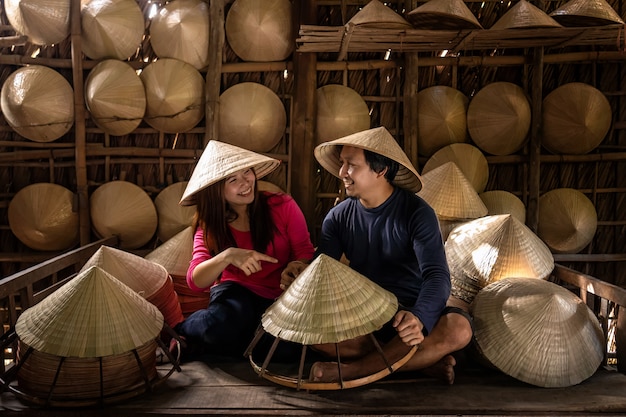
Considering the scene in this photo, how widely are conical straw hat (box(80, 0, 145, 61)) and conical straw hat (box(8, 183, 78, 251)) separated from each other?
1.10 m

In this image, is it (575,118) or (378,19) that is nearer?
(378,19)

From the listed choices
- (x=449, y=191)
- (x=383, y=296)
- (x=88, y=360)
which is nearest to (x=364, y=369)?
(x=383, y=296)

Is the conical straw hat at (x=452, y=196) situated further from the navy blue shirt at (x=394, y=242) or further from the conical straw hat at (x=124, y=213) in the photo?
the conical straw hat at (x=124, y=213)

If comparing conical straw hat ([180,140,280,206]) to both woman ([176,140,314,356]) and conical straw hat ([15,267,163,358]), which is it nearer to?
woman ([176,140,314,356])

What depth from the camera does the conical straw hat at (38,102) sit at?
13.2 feet

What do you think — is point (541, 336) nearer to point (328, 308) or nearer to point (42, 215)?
point (328, 308)

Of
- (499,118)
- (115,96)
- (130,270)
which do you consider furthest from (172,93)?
(499,118)

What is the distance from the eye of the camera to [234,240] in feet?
9.58

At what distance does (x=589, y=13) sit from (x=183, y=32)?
282 centimetres

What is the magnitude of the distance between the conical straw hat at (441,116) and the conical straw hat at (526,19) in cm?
72

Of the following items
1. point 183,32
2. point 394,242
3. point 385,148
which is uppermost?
point 183,32

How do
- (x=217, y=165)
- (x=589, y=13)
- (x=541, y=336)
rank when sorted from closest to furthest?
(x=541, y=336)
(x=217, y=165)
(x=589, y=13)

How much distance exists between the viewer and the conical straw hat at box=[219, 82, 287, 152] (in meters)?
4.16

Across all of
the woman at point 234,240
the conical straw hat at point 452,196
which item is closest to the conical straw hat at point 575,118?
the conical straw hat at point 452,196
